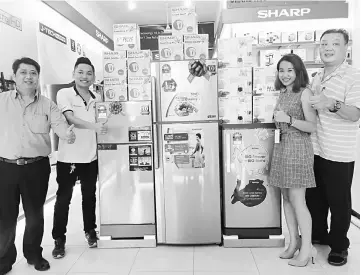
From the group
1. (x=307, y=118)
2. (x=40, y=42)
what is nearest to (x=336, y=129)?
(x=307, y=118)

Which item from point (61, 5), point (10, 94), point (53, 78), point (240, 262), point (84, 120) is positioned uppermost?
point (61, 5)

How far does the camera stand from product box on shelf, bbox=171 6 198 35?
9.96 feet

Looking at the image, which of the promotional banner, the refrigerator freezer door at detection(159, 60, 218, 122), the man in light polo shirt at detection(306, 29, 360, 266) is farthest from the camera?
the promotional banner

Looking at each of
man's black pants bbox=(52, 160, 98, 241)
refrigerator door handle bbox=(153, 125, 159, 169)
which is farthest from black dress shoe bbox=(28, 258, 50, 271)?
refrigerator door handle bbox=(153, 125, 159, 169)

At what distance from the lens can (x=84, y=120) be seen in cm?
297

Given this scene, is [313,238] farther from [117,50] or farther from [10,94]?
[10,94]

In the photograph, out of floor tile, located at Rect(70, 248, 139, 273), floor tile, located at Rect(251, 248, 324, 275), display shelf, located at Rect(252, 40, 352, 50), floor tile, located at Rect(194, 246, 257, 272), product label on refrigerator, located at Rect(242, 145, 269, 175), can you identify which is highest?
display shelf, located at Rect(252, 40, 352, 50)

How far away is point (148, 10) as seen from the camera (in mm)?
7816

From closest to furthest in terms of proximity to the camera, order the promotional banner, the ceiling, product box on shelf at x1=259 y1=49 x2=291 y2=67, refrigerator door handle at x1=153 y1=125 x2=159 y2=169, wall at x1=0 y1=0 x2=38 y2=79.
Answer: refrigerator door handle at x1=153 y1=125 x2=159 y2=169 → wall at x1=0 y1=0 x2=38 y2=79 → the promotional banner → product box on shelf at x1=259 y1=49 x2=291 y2=67 → the ceiling

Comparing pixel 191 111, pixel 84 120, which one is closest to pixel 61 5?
pixel 84 120

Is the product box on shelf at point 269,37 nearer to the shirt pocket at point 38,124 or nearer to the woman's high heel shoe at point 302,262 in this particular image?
the woman's high heel shoe at point 302,262

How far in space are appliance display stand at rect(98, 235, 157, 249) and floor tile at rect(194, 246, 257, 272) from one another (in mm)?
448

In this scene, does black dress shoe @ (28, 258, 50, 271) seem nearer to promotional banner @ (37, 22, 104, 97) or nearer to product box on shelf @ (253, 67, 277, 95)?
product box on shelf @ (253, 67, 277, 95)

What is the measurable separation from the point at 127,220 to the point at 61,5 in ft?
11.8
